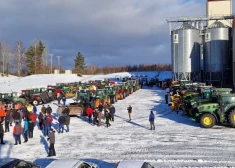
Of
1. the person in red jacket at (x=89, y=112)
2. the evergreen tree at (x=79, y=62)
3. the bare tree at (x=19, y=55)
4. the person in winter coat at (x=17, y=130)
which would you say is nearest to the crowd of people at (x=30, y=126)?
the person in winter coat at (x=17, y=130)

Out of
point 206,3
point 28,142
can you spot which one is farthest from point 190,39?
→ point 28,142

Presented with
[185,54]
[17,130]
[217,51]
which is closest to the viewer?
[17,130]

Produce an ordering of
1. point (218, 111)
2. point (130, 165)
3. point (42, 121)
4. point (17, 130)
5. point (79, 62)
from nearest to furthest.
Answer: point (130, 165)
point (17, 130)
point (218, 111)
point (42, 121)
point (79, 62)

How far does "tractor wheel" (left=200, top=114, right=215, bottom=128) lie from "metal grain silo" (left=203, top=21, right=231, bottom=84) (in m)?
31.4

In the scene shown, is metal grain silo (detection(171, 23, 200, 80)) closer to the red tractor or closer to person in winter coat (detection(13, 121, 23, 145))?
the red tractor

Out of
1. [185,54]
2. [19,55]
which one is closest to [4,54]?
[19,55]

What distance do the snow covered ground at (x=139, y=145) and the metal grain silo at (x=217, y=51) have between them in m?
29.5

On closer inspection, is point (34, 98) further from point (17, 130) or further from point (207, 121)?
point (207, 121)

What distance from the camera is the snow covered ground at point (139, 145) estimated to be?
514 inches

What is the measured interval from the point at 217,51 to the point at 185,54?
5.13 metres

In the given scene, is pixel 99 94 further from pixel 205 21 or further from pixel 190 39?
pixel 205 21

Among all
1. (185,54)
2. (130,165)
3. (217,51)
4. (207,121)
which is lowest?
(207,121)

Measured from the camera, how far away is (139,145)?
15617 mm

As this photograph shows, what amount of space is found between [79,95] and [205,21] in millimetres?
37705
